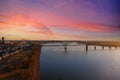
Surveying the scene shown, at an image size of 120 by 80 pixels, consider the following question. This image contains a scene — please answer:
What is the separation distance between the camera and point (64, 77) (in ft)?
114

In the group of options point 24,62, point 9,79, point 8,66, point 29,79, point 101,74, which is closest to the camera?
point 9,79

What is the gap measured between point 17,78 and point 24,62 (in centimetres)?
292

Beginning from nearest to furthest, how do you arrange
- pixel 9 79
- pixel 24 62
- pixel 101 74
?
pixel 9 79
pixel 24 62
pixel 101 74

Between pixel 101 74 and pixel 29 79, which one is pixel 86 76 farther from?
pixel 29 79

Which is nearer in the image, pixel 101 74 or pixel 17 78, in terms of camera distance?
pixel 17 78

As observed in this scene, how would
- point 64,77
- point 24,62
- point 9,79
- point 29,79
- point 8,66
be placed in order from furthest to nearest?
1. point 64,77
2. point 24,62
3. point 8,66
4. point 29,79
5. point 9,79

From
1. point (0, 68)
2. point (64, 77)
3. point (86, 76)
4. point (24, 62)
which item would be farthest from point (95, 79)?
point (0, 68)

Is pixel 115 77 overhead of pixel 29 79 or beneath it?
beneath

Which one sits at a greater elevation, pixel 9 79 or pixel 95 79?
pixel 9 79

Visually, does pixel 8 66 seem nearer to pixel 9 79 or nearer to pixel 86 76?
pixel 9 79

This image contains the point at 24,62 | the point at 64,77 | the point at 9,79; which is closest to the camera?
the point at 9,79

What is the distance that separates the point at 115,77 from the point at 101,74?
434cm

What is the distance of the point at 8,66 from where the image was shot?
1027cm

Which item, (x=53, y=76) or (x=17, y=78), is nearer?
(x=17, y=78)
